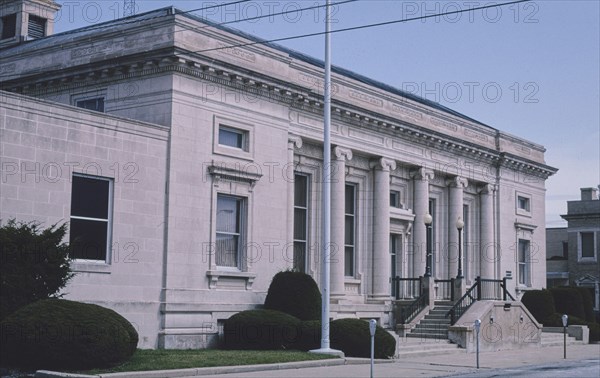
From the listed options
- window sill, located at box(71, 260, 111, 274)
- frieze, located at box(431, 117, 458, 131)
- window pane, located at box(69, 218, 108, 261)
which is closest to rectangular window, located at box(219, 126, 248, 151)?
window pane, located at box(69, 218, 108, 261)

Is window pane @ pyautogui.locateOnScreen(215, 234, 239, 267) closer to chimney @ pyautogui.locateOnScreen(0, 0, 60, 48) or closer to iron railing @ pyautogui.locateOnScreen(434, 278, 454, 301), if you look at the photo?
iron railing @ pyautogui.locateOnScreen(434, 278, 454, 301)

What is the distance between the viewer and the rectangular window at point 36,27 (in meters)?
44.2

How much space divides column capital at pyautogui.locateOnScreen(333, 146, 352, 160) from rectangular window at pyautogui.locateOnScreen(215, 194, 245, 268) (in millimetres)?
6582

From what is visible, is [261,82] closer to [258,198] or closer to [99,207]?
[258,198]

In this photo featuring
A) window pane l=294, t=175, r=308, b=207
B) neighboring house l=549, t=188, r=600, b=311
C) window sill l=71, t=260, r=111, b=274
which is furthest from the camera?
neighboring house l=549, t=188, r=600, b=311

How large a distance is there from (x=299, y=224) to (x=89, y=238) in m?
11.3

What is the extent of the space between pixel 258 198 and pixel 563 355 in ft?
42.0

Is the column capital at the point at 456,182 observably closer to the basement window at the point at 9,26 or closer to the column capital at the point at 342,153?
the column capital at the point at 342,153

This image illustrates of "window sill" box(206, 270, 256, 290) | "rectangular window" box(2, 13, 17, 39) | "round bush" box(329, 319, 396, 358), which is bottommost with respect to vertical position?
"round bush" box(329, 319, 396, 358)

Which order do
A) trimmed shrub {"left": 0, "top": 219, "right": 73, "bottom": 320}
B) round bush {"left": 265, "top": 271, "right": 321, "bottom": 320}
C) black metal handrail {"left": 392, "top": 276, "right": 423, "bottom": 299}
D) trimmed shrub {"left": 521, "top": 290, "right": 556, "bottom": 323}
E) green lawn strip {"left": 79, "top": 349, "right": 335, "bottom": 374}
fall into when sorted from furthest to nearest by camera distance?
1. trimmed shrub {"left": 521, "top": 290, "right": 556, "bottom": 323}
2. black metal handrail {"left": 392, "top": 276, "right": 423, "bottom": 299}
3. round bush {"left": 265, "top": 271, "right": 321, "bottom": 320}
4. green lawn strip {"left": 79, "top": 349, "right": 335, "bottom": 374}
5. trimmed shrub {"left": 0, "top": 219, "right": 73, "bottom": 320}

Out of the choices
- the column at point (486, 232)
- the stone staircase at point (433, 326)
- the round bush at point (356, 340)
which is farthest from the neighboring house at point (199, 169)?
the column at point (486, 232)

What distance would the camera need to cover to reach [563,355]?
33.7m

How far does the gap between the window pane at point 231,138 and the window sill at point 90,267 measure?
6.39 m

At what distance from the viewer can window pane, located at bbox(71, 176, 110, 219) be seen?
25281 millimetres
